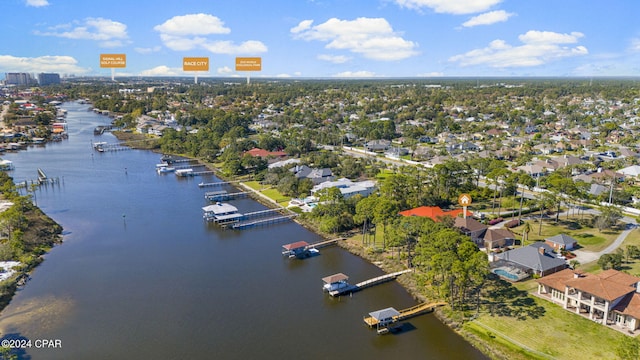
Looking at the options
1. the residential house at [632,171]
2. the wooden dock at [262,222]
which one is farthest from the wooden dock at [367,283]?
the residential house at [632,171]

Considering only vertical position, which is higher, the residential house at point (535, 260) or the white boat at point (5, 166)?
the white boat at point (5, 166)

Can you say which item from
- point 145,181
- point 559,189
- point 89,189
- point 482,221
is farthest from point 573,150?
point 89,189

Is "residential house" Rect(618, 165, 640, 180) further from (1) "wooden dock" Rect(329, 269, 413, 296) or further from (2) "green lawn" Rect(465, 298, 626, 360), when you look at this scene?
(1) "wooden dock" Rect(329, 269, 413, 296)

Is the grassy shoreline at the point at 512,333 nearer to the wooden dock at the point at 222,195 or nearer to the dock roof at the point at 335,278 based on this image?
the dock roof at the point at 335,278

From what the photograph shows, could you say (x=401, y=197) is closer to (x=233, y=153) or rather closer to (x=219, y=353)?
(x=219, y=353)

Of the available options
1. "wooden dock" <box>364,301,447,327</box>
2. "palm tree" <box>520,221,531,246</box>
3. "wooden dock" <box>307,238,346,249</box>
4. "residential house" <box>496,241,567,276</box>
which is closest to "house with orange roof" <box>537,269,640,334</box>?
"residential house" <box>496,241,567,276</box>
